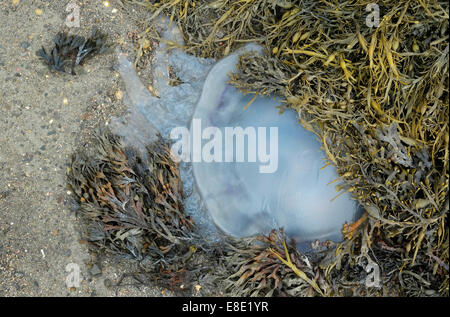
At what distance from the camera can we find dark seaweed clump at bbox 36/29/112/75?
8.08 feet

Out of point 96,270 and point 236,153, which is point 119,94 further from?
point 96,270

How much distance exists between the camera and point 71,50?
2.47 metres

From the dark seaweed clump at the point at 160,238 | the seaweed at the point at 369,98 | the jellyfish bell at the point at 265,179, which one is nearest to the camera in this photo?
the seaweed at the point at 369,98

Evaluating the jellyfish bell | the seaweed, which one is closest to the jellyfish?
the jellyfish bell

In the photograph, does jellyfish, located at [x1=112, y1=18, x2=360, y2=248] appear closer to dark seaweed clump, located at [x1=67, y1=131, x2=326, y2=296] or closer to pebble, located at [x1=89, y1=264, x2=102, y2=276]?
dark seaweed clump, located at [x1=67, y1=131, x2=326, y2=296]

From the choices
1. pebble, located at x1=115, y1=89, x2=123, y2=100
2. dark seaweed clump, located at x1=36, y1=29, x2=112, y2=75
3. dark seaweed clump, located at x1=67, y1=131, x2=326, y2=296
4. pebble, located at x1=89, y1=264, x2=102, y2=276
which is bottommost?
pebble, located at x1=89, y1=264, x2=102, y2=276

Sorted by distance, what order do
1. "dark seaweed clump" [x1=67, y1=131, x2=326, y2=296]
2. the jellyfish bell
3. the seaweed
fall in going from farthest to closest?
the jellyfish bell → "dark seaweed clump" [x1=67, y1=131, x2=326, y2=296] → the seaweed

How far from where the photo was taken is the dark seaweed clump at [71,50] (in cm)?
246

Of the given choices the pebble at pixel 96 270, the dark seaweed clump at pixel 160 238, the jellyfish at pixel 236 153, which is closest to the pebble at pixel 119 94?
the jellyfish at pixel 236 153

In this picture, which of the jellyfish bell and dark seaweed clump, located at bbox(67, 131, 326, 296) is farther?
the jellyfish bell

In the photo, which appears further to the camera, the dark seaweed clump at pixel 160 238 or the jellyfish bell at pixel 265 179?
the jellyfish bell at pixel 265 179

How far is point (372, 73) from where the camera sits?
2.26m

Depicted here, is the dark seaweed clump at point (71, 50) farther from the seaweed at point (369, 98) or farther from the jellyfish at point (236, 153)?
the seaweed at point (369, 98)
